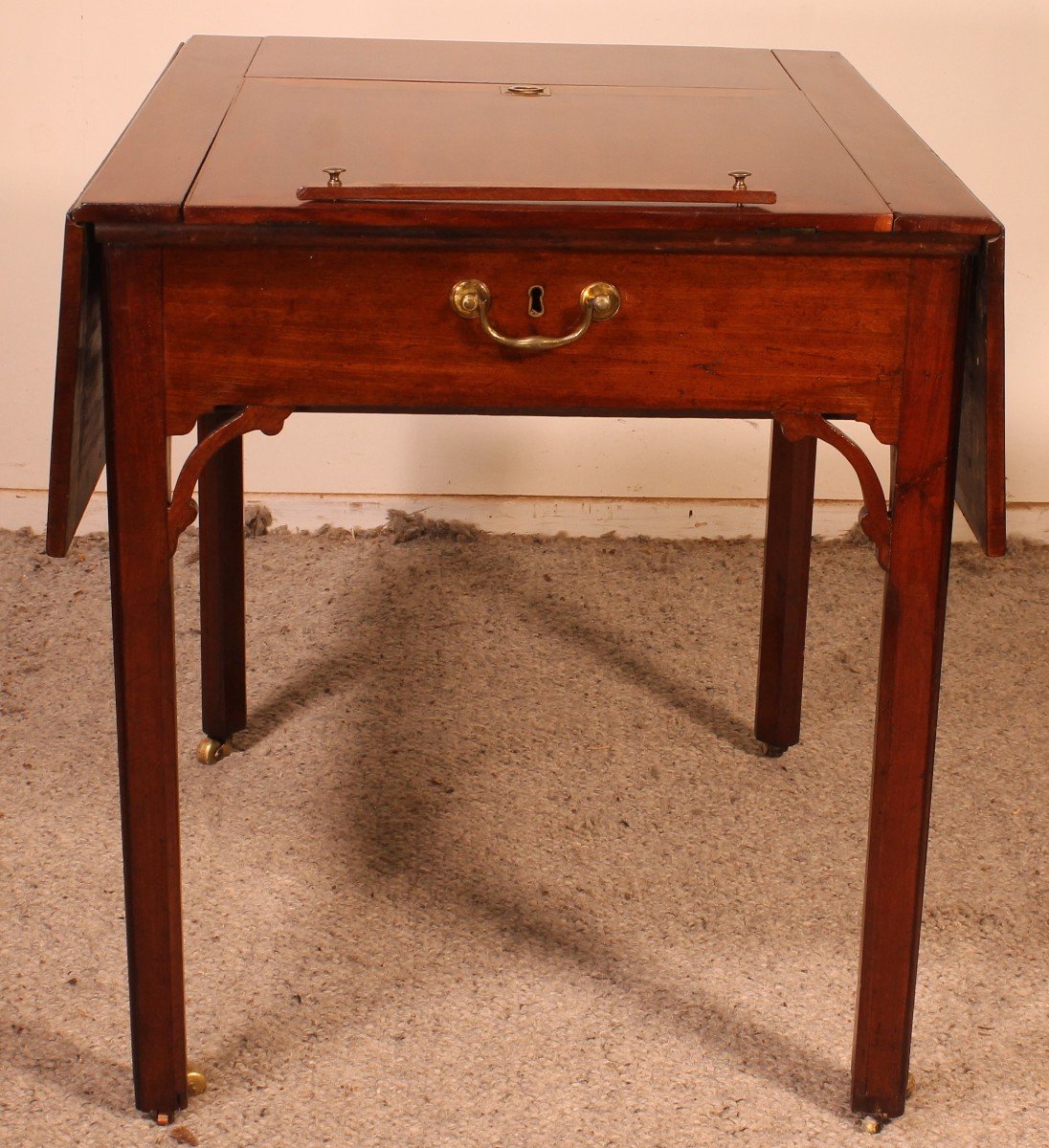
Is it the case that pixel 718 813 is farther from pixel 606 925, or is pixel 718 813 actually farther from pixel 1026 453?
pixel 1026 453

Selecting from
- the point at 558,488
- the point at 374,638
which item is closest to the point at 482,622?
the point at 374,638

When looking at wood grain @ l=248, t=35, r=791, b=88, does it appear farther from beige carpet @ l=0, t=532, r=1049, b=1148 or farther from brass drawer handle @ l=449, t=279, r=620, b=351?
beige carpet @ l=0, t=532, r=1049, b=1148

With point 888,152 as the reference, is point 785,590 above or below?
below

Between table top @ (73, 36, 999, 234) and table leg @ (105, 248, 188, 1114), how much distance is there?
0.09 m

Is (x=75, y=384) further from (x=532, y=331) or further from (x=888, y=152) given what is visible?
(x=888, y=152)

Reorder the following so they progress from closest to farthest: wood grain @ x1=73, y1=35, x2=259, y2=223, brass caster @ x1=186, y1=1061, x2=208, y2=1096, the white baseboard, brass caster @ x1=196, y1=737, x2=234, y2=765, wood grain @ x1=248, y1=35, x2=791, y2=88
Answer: wood grain @ x1=73, y1=35, x2=259, y2=223 → brass caster @ x1=186, y1=1061, x2=208, y2=1096 → wood grain @ x1=248, y1=35, x2=791, y2=88 → brass caster @ x1=196, y1=737, x2=234, y2=765 → the white baseboard

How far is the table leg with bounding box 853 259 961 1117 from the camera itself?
55.1 inches

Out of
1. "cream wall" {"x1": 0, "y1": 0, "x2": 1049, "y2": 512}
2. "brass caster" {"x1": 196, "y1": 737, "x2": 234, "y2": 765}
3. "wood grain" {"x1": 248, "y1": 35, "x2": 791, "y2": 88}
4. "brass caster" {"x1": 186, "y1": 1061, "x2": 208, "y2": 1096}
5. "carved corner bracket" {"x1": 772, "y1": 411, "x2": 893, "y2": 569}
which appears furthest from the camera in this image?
"cream wall" {"x1": 0, "y1": 0, "x2": 1049, "y2": 512}

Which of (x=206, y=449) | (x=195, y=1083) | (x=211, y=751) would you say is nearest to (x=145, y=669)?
(x=206, y=449)

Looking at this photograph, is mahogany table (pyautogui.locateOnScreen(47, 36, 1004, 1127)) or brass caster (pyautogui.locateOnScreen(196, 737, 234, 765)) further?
brass caster (pyautogui.locateOnScreen(196, 737, 234, 765))

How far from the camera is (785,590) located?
2.20 m

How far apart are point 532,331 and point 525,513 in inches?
63.9

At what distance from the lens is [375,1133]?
158 centimetres

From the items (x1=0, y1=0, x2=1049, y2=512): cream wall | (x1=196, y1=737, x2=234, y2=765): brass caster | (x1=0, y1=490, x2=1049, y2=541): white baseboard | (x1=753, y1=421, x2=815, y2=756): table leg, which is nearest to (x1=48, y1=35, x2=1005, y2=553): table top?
(x1=753, y1=421, x2=815, y2=756): table leg
